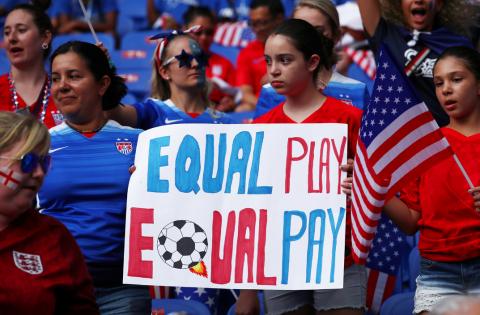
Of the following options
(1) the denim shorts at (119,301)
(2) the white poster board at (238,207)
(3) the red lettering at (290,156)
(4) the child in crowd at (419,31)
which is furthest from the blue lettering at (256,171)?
(4) the child in crowd at (419,31)

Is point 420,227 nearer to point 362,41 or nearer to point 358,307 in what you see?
point 358,307

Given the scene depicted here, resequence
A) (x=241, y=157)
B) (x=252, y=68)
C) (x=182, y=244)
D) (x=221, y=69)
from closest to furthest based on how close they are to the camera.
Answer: (x=182, y=244)
(x=241, y=157)
(x=252, y=68)
(x=221, y=69)

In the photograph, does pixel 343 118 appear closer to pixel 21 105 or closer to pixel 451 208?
pixel 451 208

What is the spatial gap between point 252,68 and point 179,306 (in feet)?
12.0

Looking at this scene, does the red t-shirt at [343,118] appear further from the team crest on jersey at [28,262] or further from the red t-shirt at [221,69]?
the red t-shirt at [221,69]

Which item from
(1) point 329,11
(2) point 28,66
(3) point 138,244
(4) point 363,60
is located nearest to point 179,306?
(3) point 138,244

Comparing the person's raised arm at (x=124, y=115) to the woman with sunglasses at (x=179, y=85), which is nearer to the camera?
the person's raised arm at (x=124, y=115)

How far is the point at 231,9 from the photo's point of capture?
467 inches

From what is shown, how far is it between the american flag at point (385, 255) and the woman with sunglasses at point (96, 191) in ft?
4.88

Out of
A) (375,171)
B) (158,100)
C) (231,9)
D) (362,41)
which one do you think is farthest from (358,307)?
(231,9)

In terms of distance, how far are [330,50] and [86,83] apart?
1322mm

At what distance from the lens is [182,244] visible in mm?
4867

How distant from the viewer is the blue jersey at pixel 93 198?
198 inches

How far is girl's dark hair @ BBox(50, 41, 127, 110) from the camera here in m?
5.36
